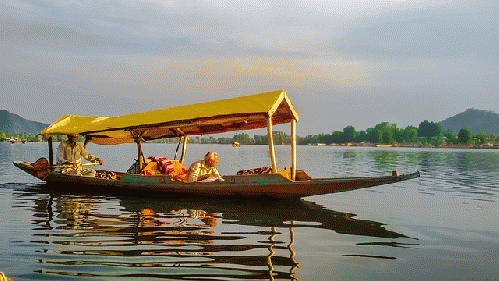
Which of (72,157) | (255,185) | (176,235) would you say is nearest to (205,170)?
(255,185)

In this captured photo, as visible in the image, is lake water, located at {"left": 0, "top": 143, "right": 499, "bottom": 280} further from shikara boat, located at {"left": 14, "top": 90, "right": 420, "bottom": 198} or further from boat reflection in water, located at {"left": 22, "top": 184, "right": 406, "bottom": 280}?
shikara boat, located at {"left": 14, "top": 90, "right": 420, "bottom": 198}

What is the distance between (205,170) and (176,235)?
4.56 meters

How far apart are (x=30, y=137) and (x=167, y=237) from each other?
209837mm

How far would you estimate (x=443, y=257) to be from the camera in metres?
7.61

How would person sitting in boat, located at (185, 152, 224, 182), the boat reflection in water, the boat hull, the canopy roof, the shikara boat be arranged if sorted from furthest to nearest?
person sitting in boat, located at (185, 152, 224, 182), the canopy roof, the shikara boat, the boat hull, the boat reflection in water

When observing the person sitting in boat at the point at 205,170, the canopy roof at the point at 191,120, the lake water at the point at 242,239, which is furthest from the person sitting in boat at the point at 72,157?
the person sitting in boat at the point at 205,170

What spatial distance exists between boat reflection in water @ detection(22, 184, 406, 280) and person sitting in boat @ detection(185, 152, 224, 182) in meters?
0.70

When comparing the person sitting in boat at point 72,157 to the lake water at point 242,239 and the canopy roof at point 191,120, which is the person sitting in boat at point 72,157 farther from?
the lake water at point 242,239

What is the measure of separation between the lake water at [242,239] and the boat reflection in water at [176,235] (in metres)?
0.02

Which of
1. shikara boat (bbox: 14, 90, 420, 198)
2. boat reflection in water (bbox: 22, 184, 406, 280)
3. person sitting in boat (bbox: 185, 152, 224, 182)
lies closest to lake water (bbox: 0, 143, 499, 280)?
boat reflection in water (bbox: 22, 184, 406, 280)

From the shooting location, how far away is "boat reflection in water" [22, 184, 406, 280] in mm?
6463

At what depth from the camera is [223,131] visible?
16031 millimetres

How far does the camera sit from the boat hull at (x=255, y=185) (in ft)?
36.9

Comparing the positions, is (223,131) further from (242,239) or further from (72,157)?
(242,239)
